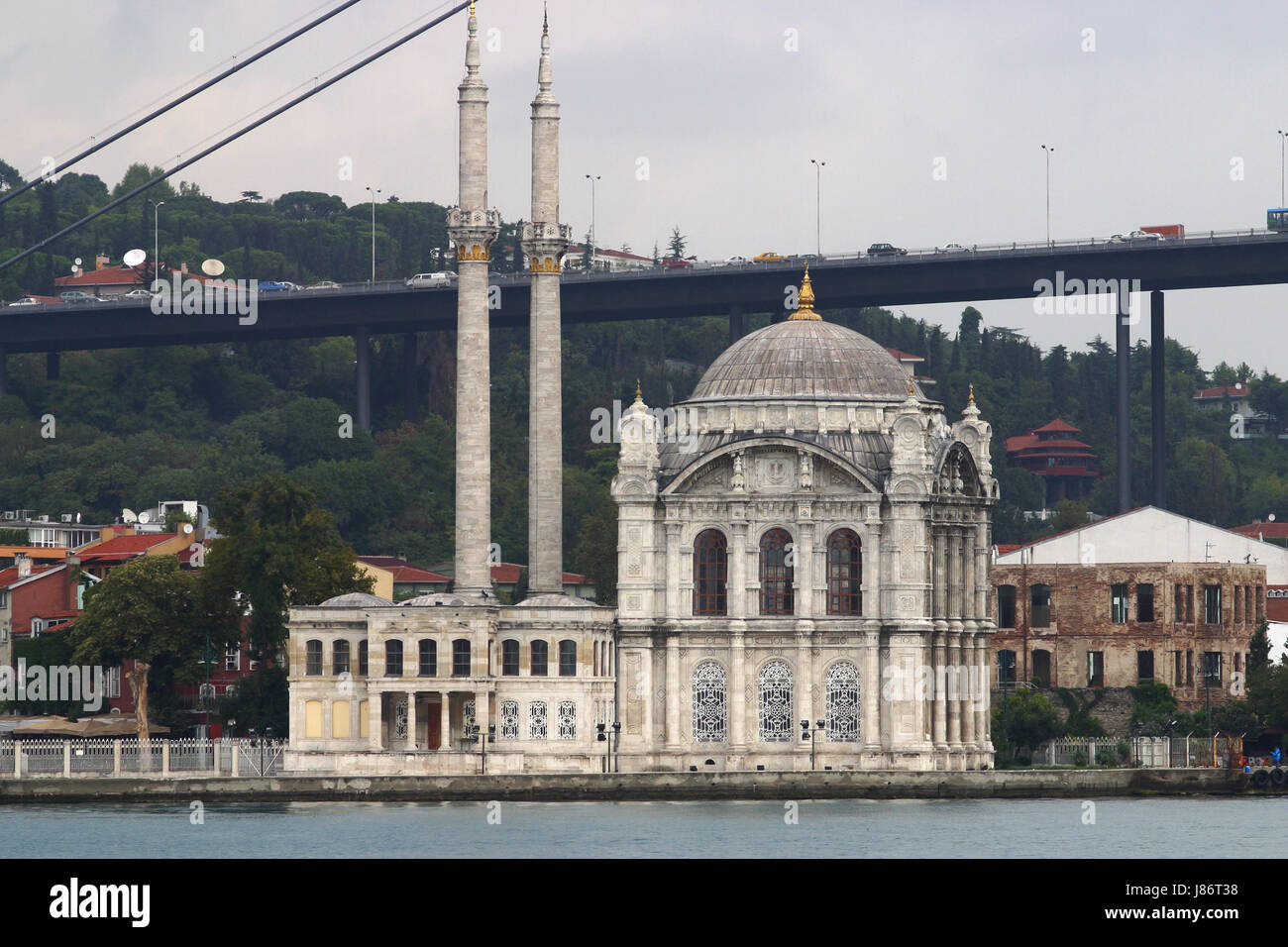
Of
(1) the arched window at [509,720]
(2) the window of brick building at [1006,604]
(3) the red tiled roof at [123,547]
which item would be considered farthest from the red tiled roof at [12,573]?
(2) the window of brick building at [1006,604]

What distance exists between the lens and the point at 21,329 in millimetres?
154000

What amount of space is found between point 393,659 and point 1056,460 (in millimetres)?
90668

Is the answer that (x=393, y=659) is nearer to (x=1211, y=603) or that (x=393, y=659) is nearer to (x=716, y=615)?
(x=716, y=615)

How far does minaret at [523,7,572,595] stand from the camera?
329 ft

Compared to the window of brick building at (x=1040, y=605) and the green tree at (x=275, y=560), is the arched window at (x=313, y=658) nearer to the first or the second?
the green tree at (x=275, y=560)

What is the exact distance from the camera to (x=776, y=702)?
95.1 m

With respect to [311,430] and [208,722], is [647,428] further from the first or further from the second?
[311,430]

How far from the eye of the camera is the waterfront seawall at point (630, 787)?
89000mm

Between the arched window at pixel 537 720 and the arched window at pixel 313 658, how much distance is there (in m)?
5.86

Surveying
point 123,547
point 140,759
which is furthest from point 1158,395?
point 140,759
